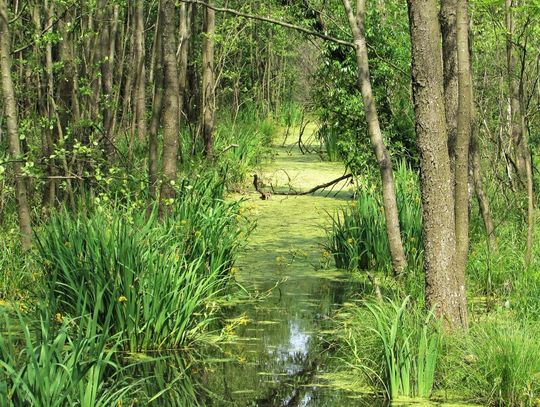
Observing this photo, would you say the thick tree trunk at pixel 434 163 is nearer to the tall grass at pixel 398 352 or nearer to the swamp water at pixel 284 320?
the tall grass at pixel 398 352

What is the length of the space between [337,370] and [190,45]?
15384mm

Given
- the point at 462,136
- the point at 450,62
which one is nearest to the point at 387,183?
the point at 450,62

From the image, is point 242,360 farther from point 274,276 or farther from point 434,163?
point 274,276

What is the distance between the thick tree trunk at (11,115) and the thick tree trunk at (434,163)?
3.69 m

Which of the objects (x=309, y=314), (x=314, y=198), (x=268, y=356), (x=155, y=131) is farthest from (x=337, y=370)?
(x=314, y=198)

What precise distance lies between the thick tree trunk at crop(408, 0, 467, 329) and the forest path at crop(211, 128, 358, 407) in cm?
107

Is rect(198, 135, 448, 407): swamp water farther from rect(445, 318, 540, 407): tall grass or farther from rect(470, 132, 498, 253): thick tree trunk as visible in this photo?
rect(470, 132, 498, 253): thick tree trunk

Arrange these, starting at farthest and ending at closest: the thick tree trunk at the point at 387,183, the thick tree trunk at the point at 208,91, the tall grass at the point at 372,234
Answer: the thick tree trunk at the point at 208,91 → the tall grass at the point at 372,234 → the thick tree trunk at the point at 387,183

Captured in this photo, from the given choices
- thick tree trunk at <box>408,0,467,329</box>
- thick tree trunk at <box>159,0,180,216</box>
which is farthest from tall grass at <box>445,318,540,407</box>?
thick tree trunk at <box>159,0,180,216</box>

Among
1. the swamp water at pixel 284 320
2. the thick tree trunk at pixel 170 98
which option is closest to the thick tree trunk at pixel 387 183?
the swamp water at pixel 284 320

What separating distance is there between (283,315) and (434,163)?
8.13ft

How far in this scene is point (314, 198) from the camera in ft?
57.0

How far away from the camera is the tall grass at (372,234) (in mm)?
10570

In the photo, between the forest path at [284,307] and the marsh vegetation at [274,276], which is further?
the forest path at [284,307]
